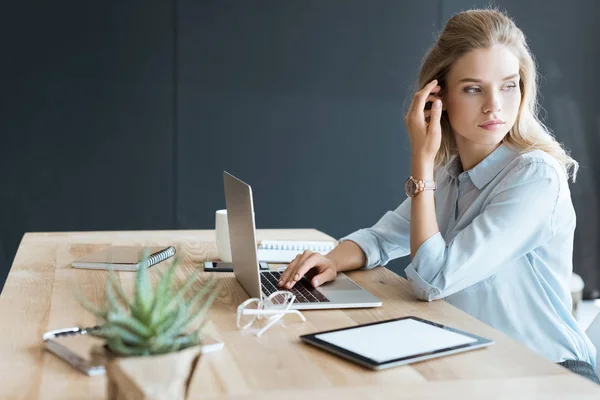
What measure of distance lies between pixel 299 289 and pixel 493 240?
44 centimetres

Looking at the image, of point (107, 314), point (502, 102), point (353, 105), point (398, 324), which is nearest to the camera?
point (107, 314)

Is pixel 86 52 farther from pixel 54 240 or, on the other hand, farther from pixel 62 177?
pixel 54 240

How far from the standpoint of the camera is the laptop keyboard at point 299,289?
1602 millimetres

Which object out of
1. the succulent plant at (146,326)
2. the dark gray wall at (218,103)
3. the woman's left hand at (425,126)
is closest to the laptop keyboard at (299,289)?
the woman's left hand at (425,126)

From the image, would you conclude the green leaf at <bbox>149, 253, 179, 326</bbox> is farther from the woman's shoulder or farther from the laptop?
the woman's shoulder

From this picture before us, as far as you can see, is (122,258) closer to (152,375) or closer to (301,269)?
(301,269)

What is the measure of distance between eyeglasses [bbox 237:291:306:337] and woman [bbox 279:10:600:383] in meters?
0.19

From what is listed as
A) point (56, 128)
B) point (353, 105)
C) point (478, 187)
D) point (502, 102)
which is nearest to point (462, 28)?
point (502, 102)

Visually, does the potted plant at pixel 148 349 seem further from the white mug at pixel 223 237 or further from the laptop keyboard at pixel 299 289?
the white mug at pixel 223 237

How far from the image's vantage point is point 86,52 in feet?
12.7

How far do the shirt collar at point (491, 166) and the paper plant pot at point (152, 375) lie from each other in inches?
46.1

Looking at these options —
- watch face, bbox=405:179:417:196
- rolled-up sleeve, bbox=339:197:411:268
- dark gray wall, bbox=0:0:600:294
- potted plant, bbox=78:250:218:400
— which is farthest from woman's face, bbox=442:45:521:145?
dark gray wall, bbox=0:0:600:294

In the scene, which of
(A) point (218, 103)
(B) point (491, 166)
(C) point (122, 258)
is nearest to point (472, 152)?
(B) point (491, 166)

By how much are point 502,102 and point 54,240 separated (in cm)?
139
